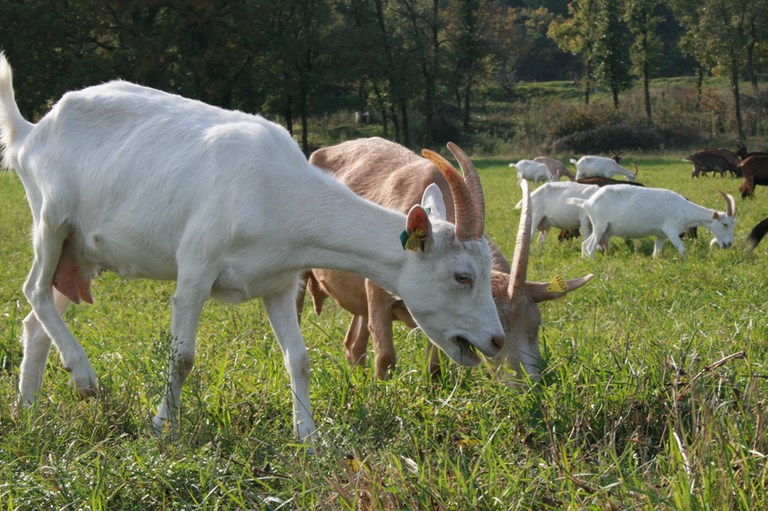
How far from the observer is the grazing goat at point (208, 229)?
4.43 meters

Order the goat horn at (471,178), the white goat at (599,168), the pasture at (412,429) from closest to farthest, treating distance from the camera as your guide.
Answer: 1. the pasture at (412,429)
2. the goat horn at (471,178)
3. the white goat at (599,168)

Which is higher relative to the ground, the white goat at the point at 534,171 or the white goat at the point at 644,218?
the white goat at the point at 644,218

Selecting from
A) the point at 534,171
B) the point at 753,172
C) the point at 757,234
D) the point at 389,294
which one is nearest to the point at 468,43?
the point at 534,171

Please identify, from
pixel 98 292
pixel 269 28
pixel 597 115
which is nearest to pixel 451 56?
pixel 597 115

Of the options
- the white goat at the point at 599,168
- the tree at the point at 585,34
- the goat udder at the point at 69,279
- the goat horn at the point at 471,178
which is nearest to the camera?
the goat horn at the point at 471,178

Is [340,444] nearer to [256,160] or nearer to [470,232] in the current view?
[470,232]

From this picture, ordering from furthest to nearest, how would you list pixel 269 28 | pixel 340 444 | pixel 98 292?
1. pixel 269 28
2. pixel 98 292
3. pixel 340 444

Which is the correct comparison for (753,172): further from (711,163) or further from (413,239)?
(413,239)

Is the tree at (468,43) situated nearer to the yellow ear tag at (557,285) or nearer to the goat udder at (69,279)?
the yellow ear tag at (557,285)

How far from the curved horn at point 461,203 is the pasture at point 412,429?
788 mm

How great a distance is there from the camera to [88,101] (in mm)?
5102

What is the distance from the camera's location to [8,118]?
5379 millimetres

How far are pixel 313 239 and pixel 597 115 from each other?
1849 inches

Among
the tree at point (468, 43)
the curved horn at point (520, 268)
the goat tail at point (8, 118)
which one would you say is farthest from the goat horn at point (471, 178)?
the tree at point (468, 43)
